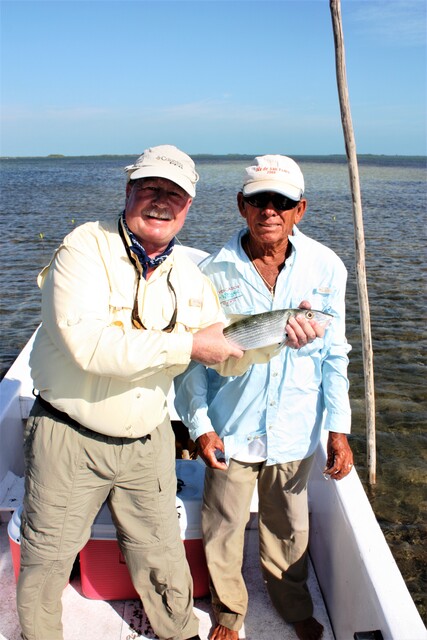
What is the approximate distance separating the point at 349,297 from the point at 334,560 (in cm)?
1105

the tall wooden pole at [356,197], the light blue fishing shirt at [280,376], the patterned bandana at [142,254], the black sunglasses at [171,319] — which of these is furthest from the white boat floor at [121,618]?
the tall wooden pole at [356,197]

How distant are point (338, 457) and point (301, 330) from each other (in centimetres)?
96

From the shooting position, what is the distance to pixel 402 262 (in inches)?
698

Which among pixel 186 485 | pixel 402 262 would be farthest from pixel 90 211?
pixel 186 485

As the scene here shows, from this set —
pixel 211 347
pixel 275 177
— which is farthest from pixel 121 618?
pixel 275 177

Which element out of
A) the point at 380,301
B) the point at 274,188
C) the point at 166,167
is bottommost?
the point at 380,301

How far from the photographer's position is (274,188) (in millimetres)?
3072

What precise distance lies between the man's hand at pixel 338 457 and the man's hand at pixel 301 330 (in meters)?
0.76

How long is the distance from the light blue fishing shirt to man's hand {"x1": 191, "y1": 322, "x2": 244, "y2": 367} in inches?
15.7

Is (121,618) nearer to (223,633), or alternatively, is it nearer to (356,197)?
(223,633)

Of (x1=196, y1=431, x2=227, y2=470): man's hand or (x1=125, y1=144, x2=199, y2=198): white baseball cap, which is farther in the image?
(x1=196, y1=431, x2=227, y2=470): man's hand

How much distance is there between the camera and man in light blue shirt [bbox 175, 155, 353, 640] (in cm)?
323

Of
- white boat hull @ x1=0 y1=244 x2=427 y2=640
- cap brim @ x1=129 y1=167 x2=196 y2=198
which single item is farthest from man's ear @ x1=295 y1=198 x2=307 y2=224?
white boat hull @ x1=0 y1=244 x2=427 y2=640

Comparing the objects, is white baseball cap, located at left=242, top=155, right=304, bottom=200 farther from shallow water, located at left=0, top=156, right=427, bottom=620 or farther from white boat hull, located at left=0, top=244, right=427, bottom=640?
shallow water, located at left=0, top=156, right=427, bottom=620
